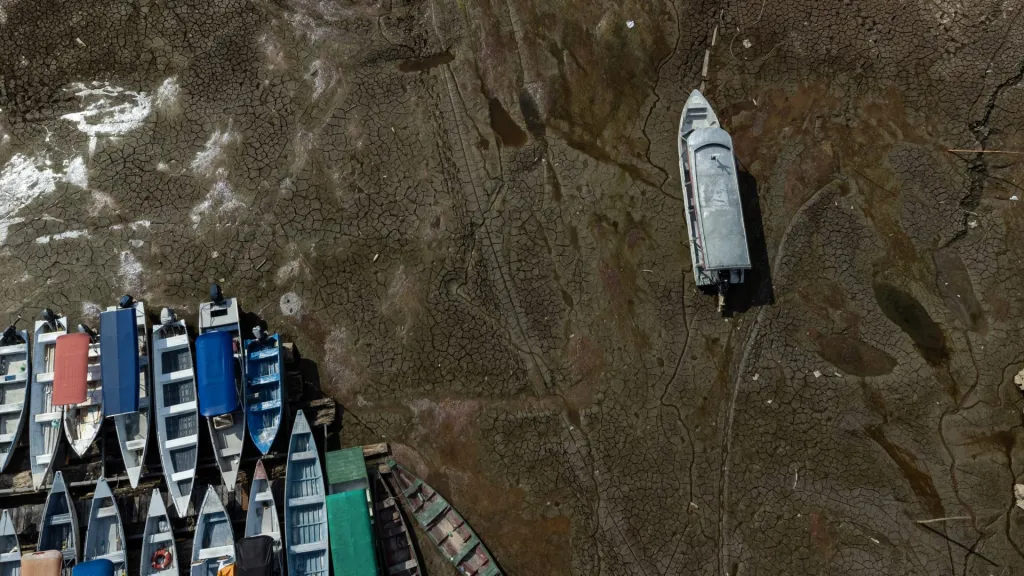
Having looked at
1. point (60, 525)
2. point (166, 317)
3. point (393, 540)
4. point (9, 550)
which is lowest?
point (393, 540)

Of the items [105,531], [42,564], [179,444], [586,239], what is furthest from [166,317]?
[586,239]

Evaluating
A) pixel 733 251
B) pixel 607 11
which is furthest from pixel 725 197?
pixel 607 11

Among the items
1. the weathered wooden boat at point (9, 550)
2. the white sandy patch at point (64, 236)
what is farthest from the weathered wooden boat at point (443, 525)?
the white sandy patch at point (64, 236)

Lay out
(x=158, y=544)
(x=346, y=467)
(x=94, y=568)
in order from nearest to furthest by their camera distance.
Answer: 1. (x=94, y=568)
2. (x=158, y=544)
3. (x=346, y=467)

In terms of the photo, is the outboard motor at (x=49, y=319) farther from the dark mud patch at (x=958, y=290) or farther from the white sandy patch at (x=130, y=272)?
the dark mud patch at (x=958, y=290)

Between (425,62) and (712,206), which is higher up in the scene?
(425,62)

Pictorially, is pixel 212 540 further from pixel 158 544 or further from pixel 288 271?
pixel 288 271

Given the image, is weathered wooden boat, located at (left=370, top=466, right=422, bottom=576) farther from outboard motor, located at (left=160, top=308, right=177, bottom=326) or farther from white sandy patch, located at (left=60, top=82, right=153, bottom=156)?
white sandy patch, located at (left=60, top=82, right=153, bottom=156)
